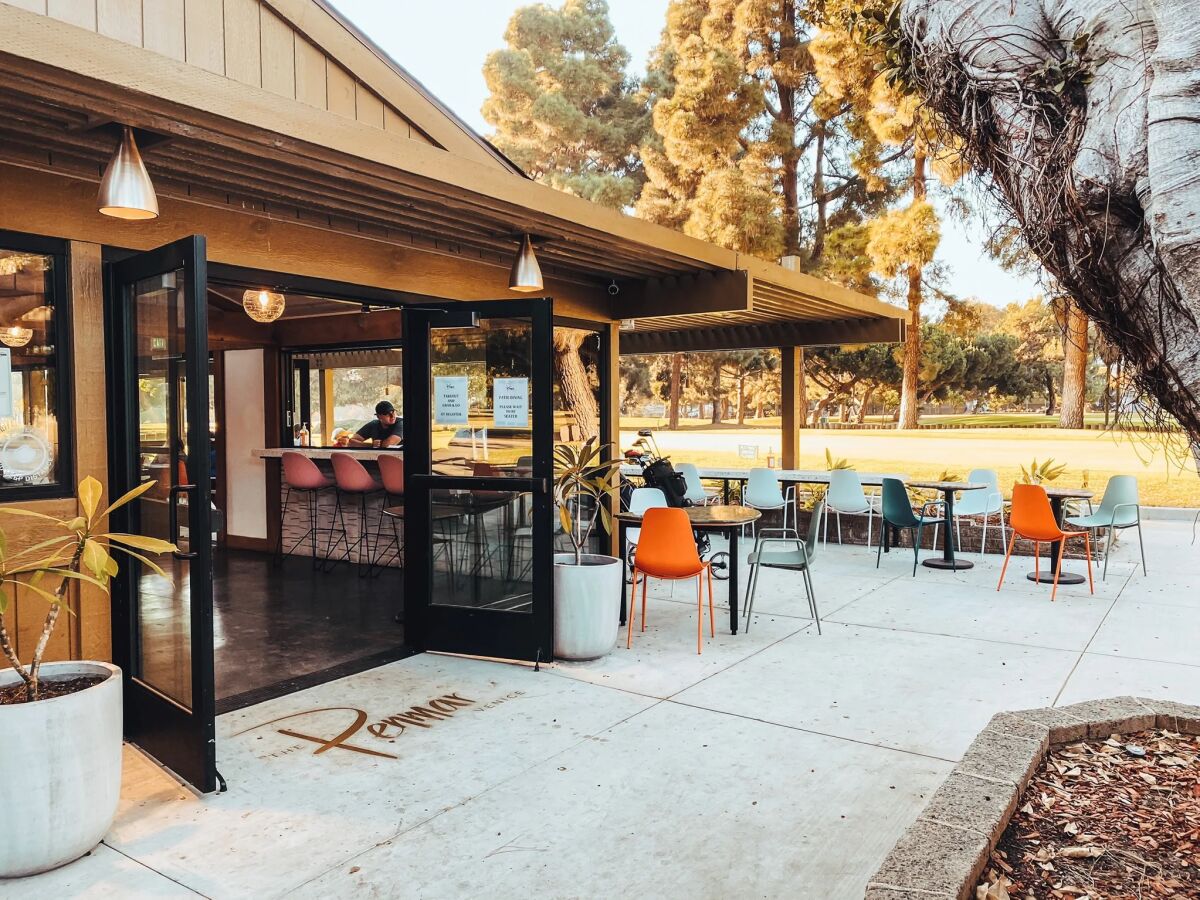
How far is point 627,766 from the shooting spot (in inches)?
140

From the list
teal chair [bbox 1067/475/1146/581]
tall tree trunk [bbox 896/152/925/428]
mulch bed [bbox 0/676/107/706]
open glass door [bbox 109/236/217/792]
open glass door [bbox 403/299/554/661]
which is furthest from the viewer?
tall tree trunk [bbox 896/152/925/428]

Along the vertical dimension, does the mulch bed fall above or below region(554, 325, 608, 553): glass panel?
below

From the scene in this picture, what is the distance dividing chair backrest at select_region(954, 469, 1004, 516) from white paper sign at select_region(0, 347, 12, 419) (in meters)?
7.71

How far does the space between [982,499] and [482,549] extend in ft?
18.3

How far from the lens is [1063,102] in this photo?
6.39 feet

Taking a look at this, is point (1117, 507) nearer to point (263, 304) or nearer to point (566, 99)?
point (263, 304)

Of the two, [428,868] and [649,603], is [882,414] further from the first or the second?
[428,868]

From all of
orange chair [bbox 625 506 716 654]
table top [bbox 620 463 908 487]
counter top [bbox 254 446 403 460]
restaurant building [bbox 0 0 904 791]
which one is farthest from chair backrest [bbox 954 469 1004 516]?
counter top [bbox 254 446 403 460]

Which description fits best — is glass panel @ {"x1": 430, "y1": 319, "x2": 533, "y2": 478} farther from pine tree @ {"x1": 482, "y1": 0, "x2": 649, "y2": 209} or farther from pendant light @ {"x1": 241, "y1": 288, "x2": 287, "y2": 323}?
pine tree @ {"x1": 482, "y1": 0, "x2": 649, "y2": 209}

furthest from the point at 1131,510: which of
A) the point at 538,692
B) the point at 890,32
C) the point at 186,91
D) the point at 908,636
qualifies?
the point at 186,91

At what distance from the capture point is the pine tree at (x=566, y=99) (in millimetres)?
17609

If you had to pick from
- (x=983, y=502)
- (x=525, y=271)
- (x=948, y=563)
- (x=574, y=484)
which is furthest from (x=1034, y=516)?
(x=525, y=271)

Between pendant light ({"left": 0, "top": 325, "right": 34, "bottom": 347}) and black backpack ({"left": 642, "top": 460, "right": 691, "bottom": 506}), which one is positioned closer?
pendant light ({"left": 0, "top": 325, "right": 34, "bottom": 347})

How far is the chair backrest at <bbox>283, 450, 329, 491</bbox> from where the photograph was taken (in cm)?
771
